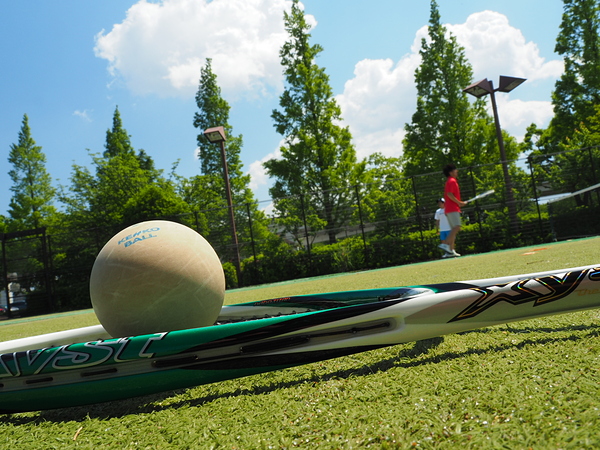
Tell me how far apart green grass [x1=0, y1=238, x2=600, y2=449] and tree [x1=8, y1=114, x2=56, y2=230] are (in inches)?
1491

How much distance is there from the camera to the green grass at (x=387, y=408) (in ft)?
4.15

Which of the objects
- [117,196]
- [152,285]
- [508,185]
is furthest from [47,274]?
[508,185]

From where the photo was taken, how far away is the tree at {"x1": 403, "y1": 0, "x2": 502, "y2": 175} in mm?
28516

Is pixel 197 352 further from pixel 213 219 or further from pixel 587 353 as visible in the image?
pixel 213 219

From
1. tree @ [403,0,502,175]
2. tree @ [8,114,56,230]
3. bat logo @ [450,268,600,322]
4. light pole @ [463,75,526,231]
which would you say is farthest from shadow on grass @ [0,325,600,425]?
tree @ [8,114,56,230]

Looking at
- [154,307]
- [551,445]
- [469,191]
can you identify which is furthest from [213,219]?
[551,445]

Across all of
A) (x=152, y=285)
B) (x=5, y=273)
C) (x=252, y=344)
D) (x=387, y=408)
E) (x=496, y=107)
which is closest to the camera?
(x=387, y=408)

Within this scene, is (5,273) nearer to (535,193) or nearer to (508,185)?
(508,185)

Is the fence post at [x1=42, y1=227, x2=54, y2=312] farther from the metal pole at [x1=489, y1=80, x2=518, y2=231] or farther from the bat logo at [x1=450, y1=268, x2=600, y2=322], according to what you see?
the bat logo at [x1=450, y1=268, x2=600, y2=322]

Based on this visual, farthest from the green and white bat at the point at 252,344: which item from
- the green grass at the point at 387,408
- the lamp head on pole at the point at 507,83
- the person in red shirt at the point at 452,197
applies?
the lamp head on pole at the point at 507,83

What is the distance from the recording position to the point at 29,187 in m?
36.1

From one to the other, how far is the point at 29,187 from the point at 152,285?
134ft

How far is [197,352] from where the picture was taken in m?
1.93

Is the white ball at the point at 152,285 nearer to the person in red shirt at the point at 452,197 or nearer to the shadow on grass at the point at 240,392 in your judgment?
the shadow on grass at the point at 240,392
